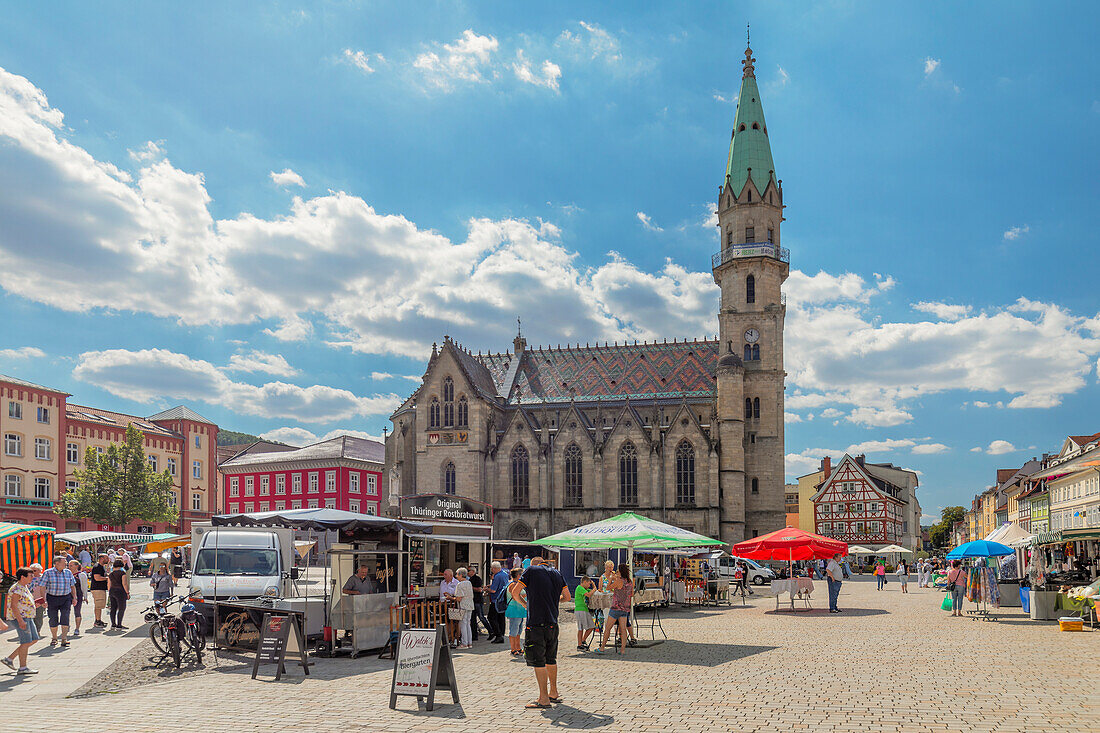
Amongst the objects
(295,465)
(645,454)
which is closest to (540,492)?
(645,454)

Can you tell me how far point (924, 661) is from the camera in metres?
15.1

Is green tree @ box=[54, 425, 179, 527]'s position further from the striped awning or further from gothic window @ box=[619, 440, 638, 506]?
the striped awning

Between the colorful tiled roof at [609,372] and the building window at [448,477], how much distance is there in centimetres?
795

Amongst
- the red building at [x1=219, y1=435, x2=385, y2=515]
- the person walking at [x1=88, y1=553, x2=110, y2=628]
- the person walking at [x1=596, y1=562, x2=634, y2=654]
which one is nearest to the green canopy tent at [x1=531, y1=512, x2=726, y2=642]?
the person walking at [x1=596, y1=562, x2=634, y2=654]

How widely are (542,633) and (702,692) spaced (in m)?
2.39

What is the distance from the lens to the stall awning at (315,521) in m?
17.0

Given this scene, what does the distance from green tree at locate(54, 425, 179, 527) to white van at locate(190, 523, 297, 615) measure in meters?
40.4

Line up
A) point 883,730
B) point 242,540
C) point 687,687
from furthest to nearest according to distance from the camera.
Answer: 1. point 242,540
2. point 687,687
3. point 883,730

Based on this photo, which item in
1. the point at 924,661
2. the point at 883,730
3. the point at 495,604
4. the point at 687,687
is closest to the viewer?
the point at 883,730

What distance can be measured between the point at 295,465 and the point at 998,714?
76.8 metres

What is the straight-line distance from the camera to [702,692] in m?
12.0

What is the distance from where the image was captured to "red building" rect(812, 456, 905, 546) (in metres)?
85.2

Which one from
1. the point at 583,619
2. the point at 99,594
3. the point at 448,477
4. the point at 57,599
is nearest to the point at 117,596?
the point at 99,594

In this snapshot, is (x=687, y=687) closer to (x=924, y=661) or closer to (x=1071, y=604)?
(x=924, y=661)
